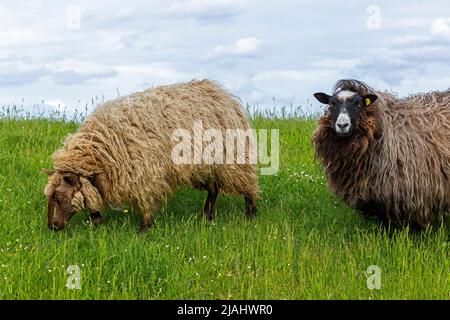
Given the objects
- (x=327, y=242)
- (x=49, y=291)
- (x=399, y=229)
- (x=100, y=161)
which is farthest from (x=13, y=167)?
(x=399, y=229)

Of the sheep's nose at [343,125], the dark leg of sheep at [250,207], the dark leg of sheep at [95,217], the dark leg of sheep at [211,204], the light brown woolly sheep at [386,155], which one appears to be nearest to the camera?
the sheep's nose at [343,125]

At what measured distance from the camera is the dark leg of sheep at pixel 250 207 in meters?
10.6

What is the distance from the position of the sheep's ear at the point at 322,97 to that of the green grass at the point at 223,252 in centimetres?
186

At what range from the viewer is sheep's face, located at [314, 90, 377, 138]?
27.6ft

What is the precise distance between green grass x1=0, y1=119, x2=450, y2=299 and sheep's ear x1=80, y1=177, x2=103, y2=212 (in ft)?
1.02

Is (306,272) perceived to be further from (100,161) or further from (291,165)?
(291,165)

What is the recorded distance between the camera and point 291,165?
42.9ft

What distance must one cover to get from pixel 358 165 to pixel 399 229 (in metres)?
1.13

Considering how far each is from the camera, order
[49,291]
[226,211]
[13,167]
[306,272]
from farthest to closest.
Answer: [13,167] < [226,211] < [306,272] < [49,291]

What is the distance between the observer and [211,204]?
34.3 ft

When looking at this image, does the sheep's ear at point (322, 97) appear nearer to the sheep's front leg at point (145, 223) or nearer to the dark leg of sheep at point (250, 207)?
the dark leg of sheep at point (250, 207)

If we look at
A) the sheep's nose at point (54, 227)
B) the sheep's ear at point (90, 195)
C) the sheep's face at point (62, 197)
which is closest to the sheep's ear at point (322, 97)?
the sheep's ear at point (90, 195)

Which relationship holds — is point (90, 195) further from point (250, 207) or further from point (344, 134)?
point (344, 134)

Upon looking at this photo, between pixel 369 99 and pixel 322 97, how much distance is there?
25.0 inches
